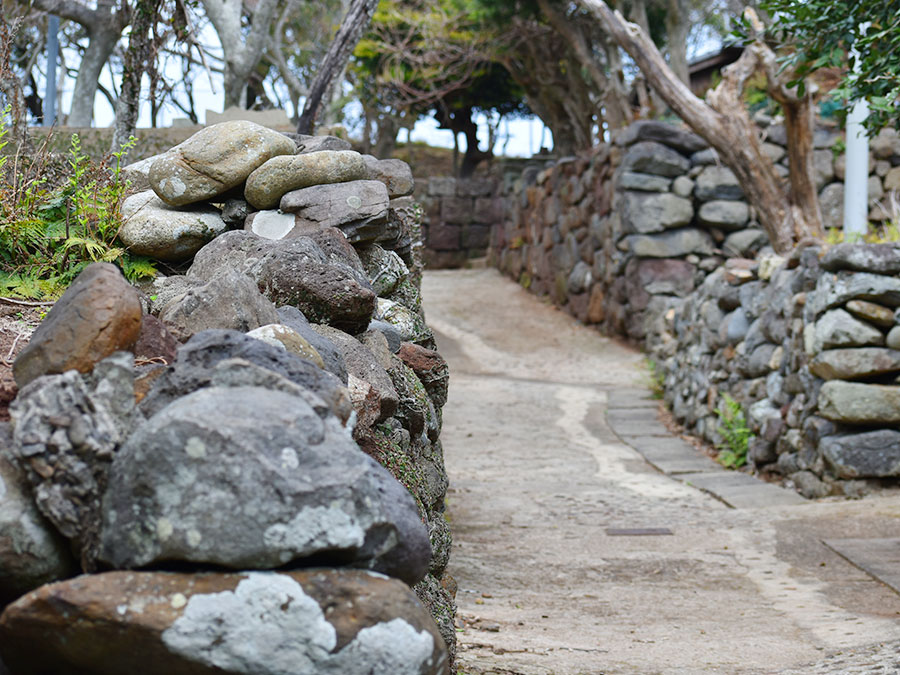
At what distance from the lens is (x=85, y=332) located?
1.89 meters

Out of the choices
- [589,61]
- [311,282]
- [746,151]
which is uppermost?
[589,61]

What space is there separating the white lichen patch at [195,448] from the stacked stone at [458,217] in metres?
19.0

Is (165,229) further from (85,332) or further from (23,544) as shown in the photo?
(23,544)

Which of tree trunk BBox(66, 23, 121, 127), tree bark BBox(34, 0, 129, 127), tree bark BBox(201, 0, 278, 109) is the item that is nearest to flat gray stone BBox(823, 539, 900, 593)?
tree bark BBox(201, 0, 278, 109)

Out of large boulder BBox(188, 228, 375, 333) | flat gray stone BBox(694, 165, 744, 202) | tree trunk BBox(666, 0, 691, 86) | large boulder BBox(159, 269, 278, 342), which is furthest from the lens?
tree trunk BBox(666, 0, 691, 86)

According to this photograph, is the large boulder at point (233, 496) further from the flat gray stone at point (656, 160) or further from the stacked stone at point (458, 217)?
the stacked stone at point (458, 217)

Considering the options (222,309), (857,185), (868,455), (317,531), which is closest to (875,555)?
(868,455)

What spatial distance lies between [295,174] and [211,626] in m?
2.37

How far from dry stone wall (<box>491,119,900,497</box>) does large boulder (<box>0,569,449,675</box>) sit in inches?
212

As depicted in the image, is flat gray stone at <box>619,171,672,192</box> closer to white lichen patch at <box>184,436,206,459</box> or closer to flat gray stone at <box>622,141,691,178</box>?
flat gray stone at <box>622,141,691,178</box>

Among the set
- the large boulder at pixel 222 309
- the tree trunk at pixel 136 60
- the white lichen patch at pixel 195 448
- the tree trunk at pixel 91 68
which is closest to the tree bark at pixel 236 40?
the tree trunk at pixel 91 68

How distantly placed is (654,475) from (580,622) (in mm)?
3730

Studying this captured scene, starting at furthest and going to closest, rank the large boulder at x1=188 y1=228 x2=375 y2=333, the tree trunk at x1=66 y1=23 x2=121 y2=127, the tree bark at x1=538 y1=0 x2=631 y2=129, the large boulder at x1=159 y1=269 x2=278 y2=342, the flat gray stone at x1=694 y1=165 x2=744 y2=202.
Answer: the tree bark at x1=538 y1=0 x2=631 y2=129 → the flat gray stone at x1=694 y1=165 x2=744 y2=202 → the tree trunk at x1=66 y1=23 x2=121 y2=127 → the large boulder at x1=188 y1=228 x2=375 y2=333 → the large boulder at x1=159 y1=269 x2=278 y2=342

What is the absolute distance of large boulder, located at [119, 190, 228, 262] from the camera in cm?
337
